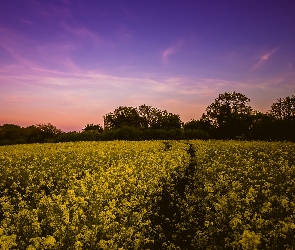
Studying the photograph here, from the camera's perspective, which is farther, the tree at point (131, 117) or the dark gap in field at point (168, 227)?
the tree at point (131, 117)

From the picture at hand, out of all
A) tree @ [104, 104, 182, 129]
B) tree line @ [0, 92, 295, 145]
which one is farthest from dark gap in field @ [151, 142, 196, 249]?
tree @ [104, 104, 182, 129]

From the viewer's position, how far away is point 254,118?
65312 mm

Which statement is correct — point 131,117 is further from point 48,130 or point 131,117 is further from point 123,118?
point 48,130

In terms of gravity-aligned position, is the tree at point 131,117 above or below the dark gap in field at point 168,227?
above

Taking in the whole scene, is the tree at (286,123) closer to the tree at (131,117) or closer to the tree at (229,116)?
the tree at (229,116)

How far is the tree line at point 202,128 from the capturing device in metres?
53.0

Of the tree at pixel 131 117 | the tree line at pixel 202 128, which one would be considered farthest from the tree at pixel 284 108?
the tree at pixel 131 117

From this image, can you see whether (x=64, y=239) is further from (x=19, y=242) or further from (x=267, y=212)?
(x=267, y=212)

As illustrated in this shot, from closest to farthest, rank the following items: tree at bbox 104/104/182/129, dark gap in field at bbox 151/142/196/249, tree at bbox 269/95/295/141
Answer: dark gap in field at bbox 151/142/196/249 → tree at bbox 269/95/295/141 → tree at bbox 104/104/182/129

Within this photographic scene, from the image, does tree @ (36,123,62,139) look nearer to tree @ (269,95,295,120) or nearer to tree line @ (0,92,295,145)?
tree line @ (0,92,295,145)

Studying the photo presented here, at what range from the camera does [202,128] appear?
2761 inches

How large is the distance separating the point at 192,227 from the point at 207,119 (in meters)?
65.8

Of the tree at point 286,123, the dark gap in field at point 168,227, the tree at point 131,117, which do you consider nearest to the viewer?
the dark gap in field at point 168,227

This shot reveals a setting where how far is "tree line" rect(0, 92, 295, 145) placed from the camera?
53000 mm
